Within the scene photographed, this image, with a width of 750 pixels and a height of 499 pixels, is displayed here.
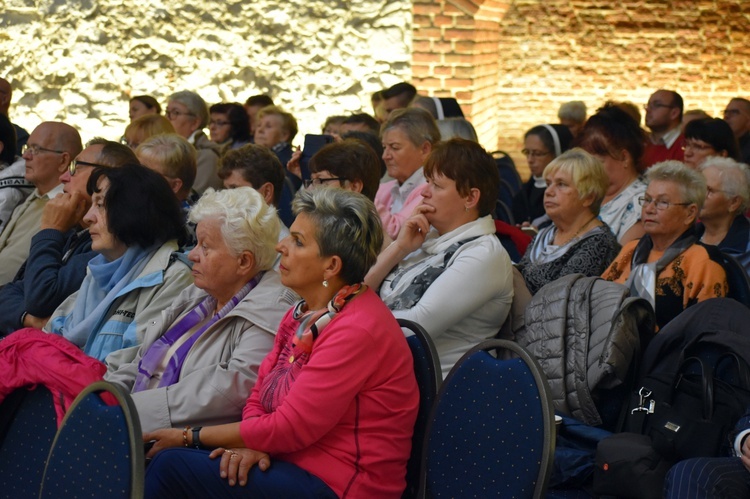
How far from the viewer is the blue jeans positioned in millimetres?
2529

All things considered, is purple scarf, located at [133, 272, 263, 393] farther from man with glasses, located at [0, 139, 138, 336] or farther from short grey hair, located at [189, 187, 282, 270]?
man with glasses, located at [0, 139, 138, 336]

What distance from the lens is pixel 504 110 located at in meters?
10.5

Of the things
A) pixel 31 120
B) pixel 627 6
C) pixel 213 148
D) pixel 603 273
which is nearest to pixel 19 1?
pixel 31 120

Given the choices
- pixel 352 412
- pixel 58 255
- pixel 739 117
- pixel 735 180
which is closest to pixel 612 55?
pixel 739 117

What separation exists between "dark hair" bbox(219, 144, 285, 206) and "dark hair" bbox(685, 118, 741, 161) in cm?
227

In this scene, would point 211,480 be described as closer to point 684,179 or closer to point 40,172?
point 684,179

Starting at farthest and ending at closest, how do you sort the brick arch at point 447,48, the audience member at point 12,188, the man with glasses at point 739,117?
the brick arch at point 447,48, the man with glasses at point 739,117, the audience member at point 12,188

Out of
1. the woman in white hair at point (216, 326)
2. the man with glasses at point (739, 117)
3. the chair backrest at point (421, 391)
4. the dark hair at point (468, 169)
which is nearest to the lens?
the chair backrest at point (421, 391)

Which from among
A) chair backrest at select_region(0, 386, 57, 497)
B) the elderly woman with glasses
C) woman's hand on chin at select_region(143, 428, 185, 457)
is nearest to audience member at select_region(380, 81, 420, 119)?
the elderly woman with glasses

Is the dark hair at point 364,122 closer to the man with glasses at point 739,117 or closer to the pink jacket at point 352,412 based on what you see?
the man with glasses at point 739,117

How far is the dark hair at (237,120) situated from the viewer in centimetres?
727

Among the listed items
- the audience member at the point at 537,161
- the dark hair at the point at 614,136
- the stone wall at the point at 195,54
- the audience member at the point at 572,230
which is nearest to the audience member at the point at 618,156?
the dark hair at the point at 614,136

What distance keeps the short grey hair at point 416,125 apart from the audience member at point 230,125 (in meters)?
2.57

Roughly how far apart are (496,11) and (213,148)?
136 inches
